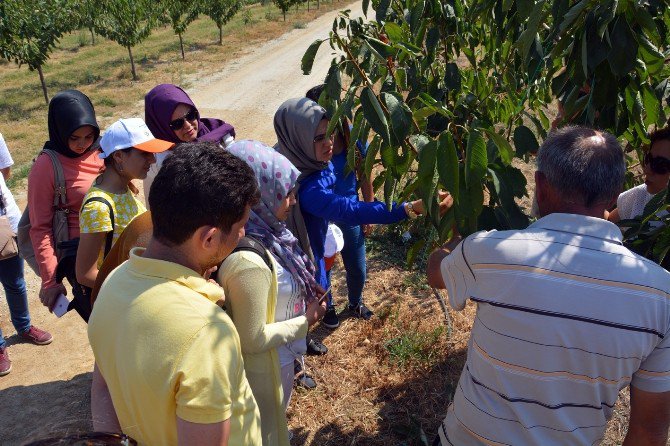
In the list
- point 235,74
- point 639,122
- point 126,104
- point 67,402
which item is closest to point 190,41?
point 235,74

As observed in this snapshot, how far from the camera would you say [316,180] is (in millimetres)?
2738

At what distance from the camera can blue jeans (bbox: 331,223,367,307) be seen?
139 inches

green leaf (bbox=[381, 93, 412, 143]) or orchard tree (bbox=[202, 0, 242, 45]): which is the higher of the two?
green leaf (bbox=[381, 93, 412, 143])

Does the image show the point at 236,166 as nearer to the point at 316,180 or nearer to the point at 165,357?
the point at 165,357

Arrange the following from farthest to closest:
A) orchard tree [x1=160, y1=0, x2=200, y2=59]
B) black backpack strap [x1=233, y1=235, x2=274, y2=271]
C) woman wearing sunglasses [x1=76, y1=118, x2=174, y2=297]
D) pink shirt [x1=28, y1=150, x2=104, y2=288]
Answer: orchard tree [x1=160, y1=0, x2=200, y2=59]
pink shirt [x1=28, y1=150, x2=104, y2=288]
woman wearing sunglasses [x1=76, y1=118, x2=174, y2=297]
black backpack strap [x1=233, y1=235, x2=274, y2=271]

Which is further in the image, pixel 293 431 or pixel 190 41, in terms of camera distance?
pixel 190 41

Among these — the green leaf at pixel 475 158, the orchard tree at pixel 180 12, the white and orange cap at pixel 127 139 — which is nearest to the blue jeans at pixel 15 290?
the white and orange cap at pixel 127 139

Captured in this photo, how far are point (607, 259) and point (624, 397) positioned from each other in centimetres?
223

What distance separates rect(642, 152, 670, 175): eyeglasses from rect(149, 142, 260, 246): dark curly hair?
176 cm

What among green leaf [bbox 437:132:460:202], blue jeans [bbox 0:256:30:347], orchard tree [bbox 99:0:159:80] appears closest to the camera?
green leaf [bbox 437:132:460:202]

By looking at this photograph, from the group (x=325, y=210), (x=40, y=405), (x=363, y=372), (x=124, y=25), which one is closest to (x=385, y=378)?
(x=363, y=372)

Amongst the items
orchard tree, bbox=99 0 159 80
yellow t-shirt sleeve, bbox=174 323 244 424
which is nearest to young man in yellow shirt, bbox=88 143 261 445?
yellow t-shirt sleeve, bbox=174 323 244 424

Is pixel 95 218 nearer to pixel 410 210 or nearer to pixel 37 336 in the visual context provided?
pixel 410 210

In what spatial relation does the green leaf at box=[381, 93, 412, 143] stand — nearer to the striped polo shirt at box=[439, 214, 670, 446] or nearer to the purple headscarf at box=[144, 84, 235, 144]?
the striped polo shirt at box=[439, 214, 670, 446]
